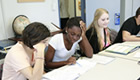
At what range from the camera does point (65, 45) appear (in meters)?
1.70

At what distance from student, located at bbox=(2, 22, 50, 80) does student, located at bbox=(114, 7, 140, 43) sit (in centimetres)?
146

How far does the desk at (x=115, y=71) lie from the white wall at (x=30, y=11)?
1.40 m

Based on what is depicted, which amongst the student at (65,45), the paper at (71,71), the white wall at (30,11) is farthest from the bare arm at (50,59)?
the white wall at (30,11)

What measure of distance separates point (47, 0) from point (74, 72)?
1.72m

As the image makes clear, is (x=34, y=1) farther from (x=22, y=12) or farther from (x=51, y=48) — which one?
(x=51, y=48)

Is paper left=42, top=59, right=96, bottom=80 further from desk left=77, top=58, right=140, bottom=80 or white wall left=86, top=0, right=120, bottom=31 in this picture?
white wall left=86, top=0, right=120, bottom=31

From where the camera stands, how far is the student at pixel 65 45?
1.56m

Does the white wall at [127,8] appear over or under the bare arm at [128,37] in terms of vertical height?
over

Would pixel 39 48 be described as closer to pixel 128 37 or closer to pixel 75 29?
pixel 75 29

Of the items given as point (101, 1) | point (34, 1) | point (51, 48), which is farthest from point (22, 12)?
point (101, 1)

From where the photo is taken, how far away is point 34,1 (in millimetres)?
2566

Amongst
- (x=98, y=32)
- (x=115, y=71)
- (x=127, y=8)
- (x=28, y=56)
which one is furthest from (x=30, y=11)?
(x=127, y=8)

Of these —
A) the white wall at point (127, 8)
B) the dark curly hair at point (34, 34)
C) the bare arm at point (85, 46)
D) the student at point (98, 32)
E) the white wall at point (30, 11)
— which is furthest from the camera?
the white wall at point (127, 8)

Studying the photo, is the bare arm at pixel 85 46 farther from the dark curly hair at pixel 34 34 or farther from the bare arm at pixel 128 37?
the bare arm at pixel 128 37
